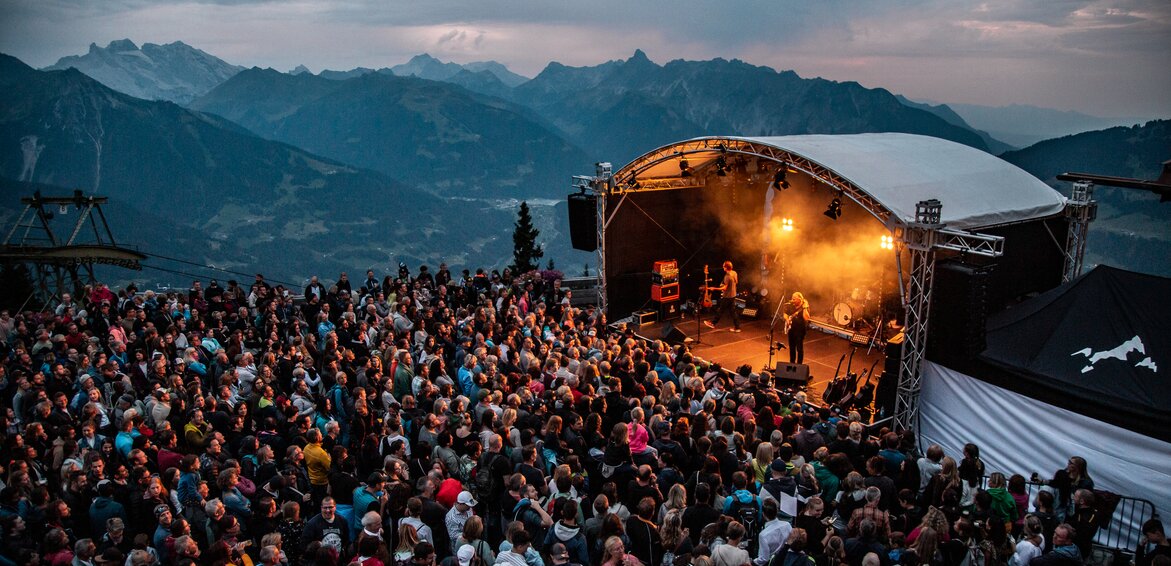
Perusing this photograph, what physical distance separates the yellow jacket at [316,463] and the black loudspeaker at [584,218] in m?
8.94

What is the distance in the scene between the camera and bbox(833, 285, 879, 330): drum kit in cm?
1438

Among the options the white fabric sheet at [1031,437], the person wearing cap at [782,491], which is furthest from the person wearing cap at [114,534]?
the white fabric sheet at [1031,437]

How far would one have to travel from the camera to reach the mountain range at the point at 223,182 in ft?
437

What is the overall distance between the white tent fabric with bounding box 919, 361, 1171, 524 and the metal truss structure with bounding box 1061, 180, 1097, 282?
4.34 m

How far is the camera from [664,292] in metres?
15.5

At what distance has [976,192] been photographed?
37.5 ft

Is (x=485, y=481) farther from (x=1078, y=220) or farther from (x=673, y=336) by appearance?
(x=1078, y=220)

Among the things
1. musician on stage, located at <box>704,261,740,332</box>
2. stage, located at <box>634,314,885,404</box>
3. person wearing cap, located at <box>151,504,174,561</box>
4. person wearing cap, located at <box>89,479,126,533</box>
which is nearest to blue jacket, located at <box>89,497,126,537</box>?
person wearing cap, located at <box>89,479,126,533</box>

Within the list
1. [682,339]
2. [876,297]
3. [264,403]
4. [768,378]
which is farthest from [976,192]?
[264,403]

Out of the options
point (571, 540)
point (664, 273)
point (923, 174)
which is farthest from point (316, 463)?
point (664, 273)

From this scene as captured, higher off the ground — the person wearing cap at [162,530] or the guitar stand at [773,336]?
the person wearing cap at [162,530]

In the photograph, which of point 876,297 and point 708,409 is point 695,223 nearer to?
point 876,297

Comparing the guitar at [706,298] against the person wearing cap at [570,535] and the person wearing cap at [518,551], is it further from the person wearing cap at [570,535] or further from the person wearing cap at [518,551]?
the person wearing cap at [518,551]

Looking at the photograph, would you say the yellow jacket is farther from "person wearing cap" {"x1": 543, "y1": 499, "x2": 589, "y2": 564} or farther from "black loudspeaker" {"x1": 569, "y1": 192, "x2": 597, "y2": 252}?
"black loudspeaker" {"x1": 569, "y1": 192, "x2": 597, "y2": 252}
